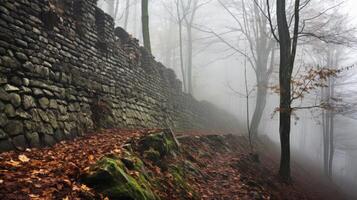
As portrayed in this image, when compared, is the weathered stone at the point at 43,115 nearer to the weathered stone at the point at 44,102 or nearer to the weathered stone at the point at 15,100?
A: the weathered stone at the point at 44,102

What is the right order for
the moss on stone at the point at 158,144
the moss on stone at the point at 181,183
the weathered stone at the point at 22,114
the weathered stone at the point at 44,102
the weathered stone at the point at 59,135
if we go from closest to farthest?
the weathered stone at the point at 22,114 < the moss on stone at the point at 181,183 < the weathered stone at the point at 44,102 < the weathered stone at the point at 59,135 < the moss on stone at the point at 158,144

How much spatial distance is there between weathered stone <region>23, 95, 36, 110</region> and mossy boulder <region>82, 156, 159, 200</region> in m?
2.06

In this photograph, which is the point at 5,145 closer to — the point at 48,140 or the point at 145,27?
the point at 48,140

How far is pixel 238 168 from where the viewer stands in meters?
8.95

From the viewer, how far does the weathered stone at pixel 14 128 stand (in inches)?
191

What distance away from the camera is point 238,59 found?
3003 cm

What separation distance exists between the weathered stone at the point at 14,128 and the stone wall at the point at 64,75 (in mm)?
16

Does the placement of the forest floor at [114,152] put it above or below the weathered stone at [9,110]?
below

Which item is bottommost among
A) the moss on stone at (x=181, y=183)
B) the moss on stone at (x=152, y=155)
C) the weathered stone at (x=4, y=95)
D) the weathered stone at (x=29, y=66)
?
the moss on stone at (x=181, y=183)

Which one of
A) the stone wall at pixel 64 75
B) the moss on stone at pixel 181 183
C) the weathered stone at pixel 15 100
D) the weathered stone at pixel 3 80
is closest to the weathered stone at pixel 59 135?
the stone wall at pixel 64 75

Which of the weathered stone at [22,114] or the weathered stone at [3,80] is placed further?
the weathered stone at [22,114]

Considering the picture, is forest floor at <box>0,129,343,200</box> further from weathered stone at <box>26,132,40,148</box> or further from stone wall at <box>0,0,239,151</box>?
stone wall at <box>0,0,239,151</box>

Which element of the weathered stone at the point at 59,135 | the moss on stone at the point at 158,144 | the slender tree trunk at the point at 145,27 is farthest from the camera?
the slender tree trunk at the point at 145,27

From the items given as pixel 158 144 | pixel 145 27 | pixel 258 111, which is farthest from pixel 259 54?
pixel 158 144
